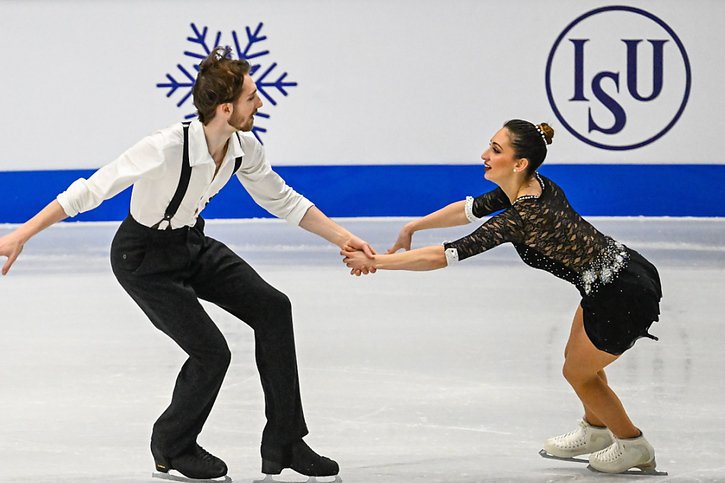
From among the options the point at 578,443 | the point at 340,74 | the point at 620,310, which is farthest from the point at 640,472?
the point at 340,74

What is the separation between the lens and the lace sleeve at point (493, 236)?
120 inches

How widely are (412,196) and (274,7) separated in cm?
179

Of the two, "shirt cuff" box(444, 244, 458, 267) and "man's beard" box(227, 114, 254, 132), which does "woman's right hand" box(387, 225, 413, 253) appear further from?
"man's beard" box(227, 114, 254, 132)

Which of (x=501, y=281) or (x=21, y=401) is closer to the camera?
(x=21, y=401)

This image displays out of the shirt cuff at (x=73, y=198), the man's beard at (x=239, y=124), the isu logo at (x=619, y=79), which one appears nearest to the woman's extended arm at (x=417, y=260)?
the man's beard at (x=239, y=124)

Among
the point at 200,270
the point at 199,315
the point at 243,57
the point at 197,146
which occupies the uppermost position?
the point at 243,57

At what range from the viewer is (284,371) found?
3.18 metres

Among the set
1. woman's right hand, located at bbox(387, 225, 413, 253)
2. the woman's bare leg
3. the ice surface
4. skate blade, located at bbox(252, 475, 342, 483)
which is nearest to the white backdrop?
the ice surface

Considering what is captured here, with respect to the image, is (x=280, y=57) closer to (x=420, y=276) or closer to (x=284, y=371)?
(x=420, y=276)

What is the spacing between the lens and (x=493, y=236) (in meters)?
3.04

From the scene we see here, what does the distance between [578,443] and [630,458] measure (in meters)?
0.22

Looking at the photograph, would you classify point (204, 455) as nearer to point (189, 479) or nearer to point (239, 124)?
point (189, 479)

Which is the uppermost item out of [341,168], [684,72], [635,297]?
[684,72]

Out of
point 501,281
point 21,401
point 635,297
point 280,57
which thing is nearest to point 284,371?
point 635,297
